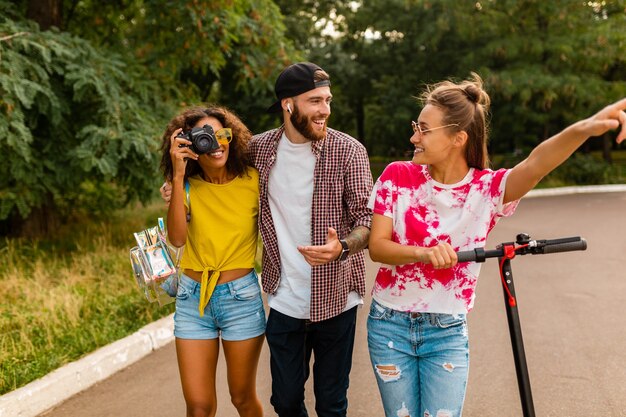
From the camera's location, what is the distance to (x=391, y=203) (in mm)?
2590

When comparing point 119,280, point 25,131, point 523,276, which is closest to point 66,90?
point 25,131

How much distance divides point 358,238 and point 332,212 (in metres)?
0.27

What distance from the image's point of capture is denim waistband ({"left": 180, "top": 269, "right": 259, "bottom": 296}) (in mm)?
3104

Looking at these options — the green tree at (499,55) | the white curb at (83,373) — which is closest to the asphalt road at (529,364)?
the white curb at (83,373)

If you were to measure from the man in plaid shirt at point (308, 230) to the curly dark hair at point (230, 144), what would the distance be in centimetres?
9

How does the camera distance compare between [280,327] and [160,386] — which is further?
[160,386]

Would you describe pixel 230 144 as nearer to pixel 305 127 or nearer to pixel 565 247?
pixel 305 127

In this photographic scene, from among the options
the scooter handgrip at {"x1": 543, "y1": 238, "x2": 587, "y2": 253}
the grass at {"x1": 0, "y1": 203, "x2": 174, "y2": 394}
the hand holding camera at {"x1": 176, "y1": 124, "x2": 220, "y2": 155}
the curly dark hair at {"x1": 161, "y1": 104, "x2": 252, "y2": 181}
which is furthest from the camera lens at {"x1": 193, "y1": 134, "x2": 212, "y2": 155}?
the grass at {"x1": 0, "y1": 203, "x2": 174, "y2": 394}

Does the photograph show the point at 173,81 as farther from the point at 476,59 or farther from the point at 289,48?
the point at 476,59

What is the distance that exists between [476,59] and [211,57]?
12590mm

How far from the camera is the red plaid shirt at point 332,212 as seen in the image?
2979 millimetres

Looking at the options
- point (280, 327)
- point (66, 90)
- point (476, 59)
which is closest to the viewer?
point (280, 327)

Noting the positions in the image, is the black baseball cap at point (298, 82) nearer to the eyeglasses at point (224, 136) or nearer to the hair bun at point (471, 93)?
the eyeglasses at point (224, 136)

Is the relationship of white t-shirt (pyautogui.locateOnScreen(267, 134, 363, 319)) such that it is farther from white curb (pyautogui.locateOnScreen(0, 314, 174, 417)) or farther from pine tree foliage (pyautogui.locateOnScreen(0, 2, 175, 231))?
pine tree foliage (pyautogui.locateOnScreen(0, 2, 175, 231))
